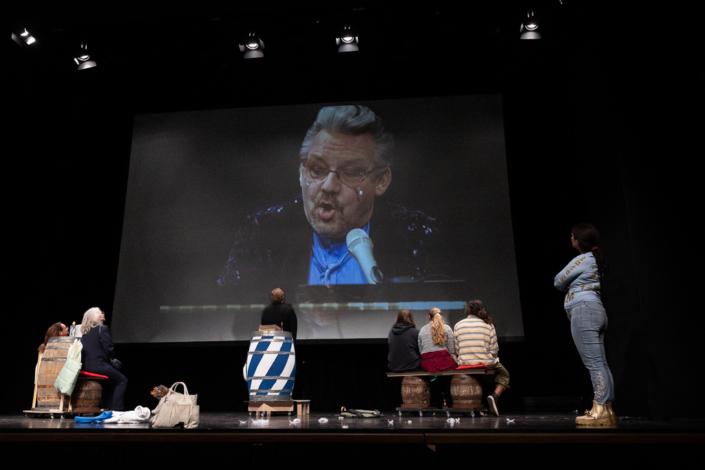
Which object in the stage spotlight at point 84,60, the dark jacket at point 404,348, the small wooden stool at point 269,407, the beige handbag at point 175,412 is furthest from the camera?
the stage spotlight at point 84,60

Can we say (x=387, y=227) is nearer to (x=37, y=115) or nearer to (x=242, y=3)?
(x=242, y=3)

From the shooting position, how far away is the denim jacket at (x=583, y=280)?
4.05 metres

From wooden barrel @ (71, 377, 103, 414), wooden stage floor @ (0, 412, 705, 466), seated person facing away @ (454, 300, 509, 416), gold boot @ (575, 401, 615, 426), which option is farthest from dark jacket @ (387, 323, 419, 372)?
wooden barrel @ (71, 377, 103, 414)

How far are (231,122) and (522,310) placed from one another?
5301 millimetres

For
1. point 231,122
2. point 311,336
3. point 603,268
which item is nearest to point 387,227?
point 311,336

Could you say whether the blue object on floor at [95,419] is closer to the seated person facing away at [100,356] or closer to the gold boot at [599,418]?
the seated person facing away at [100,356]

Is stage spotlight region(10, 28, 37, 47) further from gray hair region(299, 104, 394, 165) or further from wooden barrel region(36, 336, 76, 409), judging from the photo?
gray hair region(299, 104, 394, 165)

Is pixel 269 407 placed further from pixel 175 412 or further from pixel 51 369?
pixel 51 369

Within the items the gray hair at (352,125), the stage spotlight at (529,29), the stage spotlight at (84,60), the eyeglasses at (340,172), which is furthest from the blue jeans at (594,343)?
the stage spotlight at (84,60)

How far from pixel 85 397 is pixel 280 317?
222cm

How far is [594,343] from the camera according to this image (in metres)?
3.98

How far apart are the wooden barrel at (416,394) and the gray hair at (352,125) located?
11.5 ft

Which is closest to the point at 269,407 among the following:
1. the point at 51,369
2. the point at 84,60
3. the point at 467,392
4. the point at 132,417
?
the point at 132,417

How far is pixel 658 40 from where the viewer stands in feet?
18.7
